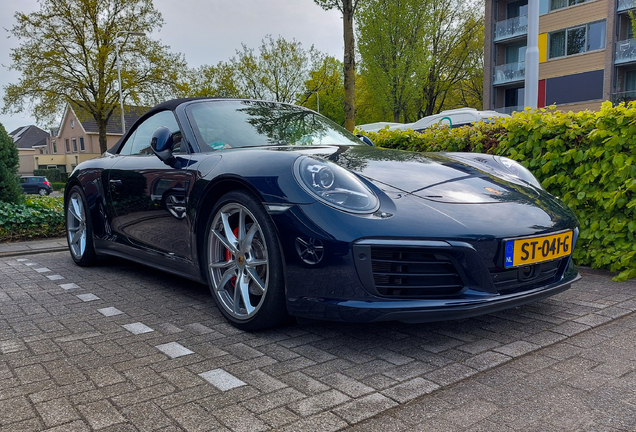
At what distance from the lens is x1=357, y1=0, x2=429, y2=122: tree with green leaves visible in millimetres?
26719

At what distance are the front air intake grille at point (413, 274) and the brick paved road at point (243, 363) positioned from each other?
32 cm

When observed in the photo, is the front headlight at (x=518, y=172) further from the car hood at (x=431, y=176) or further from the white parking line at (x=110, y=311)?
the white parking line at (x=110, y=311)

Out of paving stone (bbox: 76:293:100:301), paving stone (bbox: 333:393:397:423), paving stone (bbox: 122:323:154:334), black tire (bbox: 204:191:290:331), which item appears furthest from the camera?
paving stone (bbox: 76:293:100:301)

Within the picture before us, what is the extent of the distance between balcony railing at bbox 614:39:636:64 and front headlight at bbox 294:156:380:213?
25950 millimetres

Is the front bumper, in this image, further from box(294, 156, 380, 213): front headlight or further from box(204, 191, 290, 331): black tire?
box(294, 156, 380, 213): front headlight

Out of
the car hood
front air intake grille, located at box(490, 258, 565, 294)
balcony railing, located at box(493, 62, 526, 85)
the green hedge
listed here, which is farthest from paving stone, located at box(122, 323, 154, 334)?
balcony railing, located at box(493, 62, 526, 85)

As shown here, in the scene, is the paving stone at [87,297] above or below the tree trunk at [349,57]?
below

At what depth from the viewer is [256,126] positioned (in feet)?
11.8

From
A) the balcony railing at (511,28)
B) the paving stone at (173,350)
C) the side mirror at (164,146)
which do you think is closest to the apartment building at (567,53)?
the balcony railing at (511,28)

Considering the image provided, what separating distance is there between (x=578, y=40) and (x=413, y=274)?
2801 cm

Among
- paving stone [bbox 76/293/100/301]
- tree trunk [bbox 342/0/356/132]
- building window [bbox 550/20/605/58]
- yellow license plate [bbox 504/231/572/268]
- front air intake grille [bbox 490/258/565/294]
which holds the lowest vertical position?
paving stone [bbox 76/293/100/301]

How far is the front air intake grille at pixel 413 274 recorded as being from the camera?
7.78ft

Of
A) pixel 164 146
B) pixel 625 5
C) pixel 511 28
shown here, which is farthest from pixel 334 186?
pixel 511 28

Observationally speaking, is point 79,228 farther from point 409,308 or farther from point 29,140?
point 29,140
